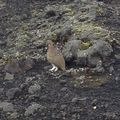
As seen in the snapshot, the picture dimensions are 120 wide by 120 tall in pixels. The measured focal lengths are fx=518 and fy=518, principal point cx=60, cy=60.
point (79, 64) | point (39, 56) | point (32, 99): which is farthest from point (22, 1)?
point (32, 99)

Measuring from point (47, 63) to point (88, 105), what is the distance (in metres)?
1.46

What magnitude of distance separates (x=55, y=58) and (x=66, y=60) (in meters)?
0.26

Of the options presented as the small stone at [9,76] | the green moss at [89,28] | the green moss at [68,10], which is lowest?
the small stone at [9,76]

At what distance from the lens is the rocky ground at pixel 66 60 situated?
6.38 m

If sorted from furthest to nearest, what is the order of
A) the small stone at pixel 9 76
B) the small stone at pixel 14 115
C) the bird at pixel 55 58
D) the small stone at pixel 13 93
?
the small stone at pixel 9 76
the bird at pixel 55 58
the small stone at pixel 13 93
the small stone at pixel 14 115

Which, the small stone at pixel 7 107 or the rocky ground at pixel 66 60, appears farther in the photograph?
the small stone at pixel 7 107

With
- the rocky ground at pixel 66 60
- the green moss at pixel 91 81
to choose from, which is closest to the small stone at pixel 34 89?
the rocky ground at pixel 66 60

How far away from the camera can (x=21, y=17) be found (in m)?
9.49

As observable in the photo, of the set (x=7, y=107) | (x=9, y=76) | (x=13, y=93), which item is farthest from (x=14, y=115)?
(x=9, y=76)

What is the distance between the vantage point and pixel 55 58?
721cm

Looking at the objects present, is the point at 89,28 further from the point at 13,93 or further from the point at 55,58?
the point at 13,93

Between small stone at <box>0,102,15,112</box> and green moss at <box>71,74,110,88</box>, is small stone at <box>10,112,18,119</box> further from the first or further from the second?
green moss at <box>71,74,110,88</box>

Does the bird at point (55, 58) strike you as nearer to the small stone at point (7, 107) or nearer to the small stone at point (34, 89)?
the small stone at point (34, 89)

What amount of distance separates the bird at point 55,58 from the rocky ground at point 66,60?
0.31 ft
